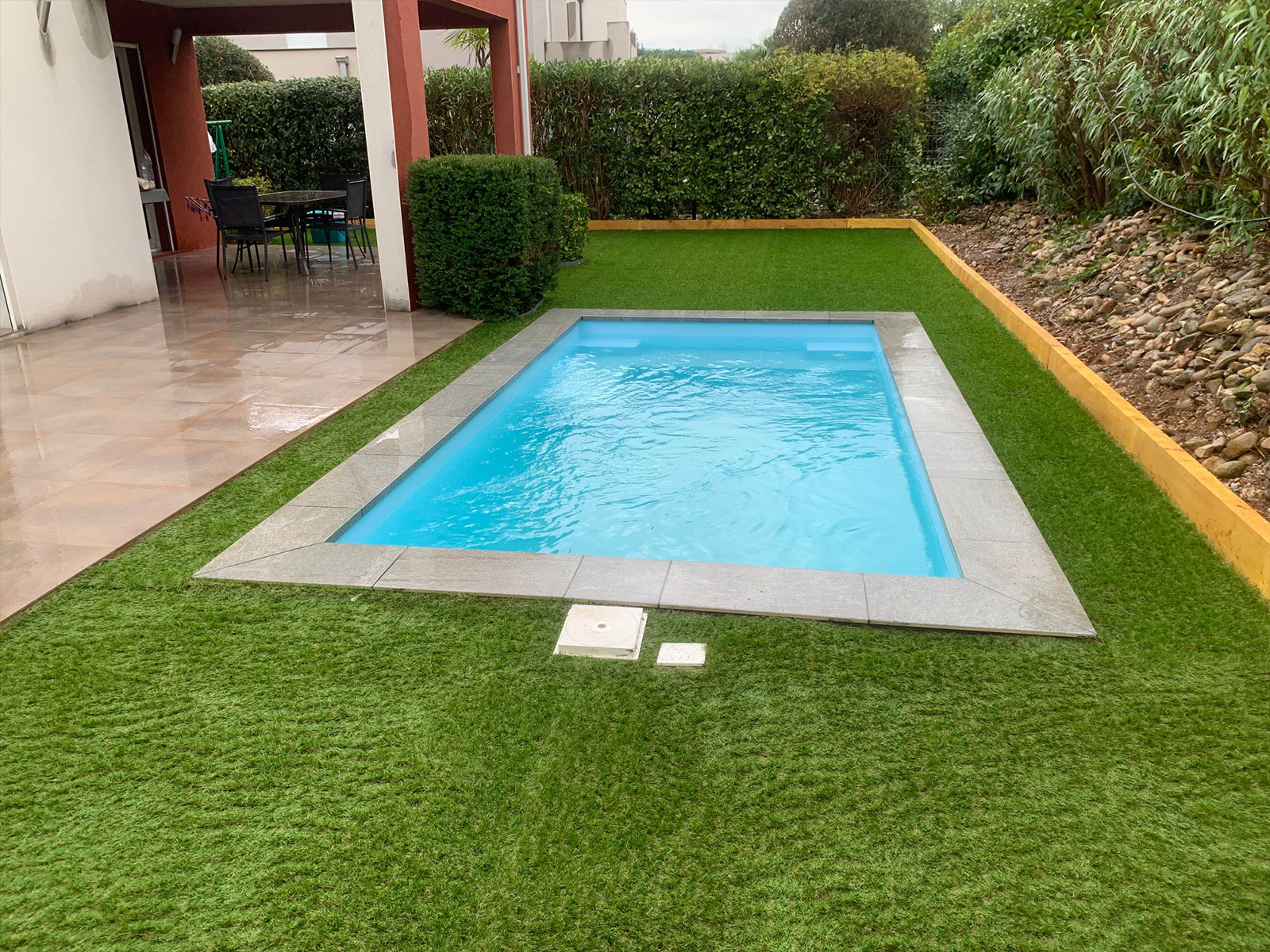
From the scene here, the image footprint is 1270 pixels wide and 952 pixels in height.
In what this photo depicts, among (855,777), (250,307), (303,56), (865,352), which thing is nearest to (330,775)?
(855,777)

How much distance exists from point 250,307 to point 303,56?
23201mm

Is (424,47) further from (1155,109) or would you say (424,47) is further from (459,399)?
(459,399)

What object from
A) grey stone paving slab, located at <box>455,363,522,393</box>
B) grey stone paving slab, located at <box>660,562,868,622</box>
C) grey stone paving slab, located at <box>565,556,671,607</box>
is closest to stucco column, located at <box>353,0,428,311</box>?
grey stone paving slab, located at <box>455,363,522,393</box>

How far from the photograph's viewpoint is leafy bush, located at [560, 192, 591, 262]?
1052 cm

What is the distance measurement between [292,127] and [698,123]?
7.28 m

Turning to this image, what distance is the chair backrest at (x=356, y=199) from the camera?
10.6m

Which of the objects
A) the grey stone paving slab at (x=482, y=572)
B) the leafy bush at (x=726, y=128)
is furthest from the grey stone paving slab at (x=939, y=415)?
the leafy bush at (x=726, y=128)

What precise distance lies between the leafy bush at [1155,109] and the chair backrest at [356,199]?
25.7 feet

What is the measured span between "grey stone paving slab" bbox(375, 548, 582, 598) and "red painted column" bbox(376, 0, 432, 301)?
534cm

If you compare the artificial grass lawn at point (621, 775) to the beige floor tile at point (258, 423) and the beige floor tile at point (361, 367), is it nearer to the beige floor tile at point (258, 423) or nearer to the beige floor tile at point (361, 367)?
the beige floor tile at point (258, 423)

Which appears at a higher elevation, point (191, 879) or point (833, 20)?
point (833, 20)

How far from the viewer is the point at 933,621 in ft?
11.2

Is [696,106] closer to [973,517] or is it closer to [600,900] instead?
[973,517]

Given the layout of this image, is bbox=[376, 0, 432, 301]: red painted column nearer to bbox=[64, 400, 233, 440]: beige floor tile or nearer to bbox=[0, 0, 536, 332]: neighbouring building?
bbox=[0, 0, 536, 332]: neighbouring building
